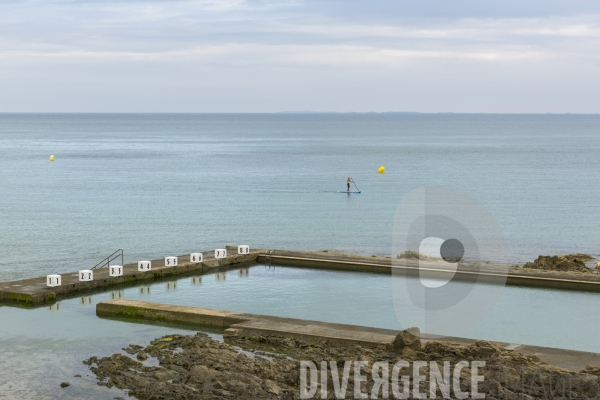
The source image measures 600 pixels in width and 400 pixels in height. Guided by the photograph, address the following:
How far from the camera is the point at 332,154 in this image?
131m

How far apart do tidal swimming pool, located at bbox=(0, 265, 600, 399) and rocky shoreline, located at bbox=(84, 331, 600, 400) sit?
83 centimetres

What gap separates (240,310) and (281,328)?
4.74 meters

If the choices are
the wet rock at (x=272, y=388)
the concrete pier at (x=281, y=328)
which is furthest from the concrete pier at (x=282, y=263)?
the wet rock at (x=272, y=388)

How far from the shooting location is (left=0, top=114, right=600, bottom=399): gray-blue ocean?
23.5m

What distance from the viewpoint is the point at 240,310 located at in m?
26.4

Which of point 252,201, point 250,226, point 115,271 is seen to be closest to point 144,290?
point 115,271

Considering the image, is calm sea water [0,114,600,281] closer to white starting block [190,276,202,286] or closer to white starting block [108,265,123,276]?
white starting block [108,265,123,276]

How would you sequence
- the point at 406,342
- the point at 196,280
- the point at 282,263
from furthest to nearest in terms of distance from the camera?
the point at 282,263
the point at 196,280
the point at 406,342

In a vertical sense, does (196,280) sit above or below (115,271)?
below

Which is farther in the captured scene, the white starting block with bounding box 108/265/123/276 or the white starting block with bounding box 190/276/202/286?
the white starting block with bounding box 190/276/202/286

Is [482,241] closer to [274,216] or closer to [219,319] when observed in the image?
[274,216]

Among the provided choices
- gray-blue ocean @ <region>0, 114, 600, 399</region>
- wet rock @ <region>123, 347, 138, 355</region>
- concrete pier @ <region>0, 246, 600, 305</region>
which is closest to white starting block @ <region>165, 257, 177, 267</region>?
concrete pier @ <region>0, 246, 600, 305</region>

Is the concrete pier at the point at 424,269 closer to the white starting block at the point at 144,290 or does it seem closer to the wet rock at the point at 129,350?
the white starting block at the point at 144,290

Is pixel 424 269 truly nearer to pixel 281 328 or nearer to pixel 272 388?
pixel 281 328
